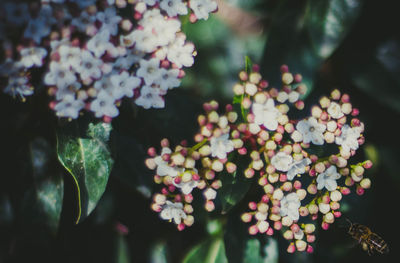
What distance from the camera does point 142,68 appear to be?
1.15 meters

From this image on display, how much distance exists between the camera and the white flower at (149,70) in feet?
3.77

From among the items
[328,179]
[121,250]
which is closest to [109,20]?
[328,179]

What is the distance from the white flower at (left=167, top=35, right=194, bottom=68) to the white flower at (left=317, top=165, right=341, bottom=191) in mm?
517

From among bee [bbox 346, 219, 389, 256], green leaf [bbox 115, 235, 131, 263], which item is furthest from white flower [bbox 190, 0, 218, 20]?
green leaf [bbox 115, 235, 131, 263]

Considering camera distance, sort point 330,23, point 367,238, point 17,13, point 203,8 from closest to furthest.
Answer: point 17,13 → point 203,8 → point 367,238 → point 330,23

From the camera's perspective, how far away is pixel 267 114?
118 centimetres

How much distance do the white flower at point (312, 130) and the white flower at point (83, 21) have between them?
642mm

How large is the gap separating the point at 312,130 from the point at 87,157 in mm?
687

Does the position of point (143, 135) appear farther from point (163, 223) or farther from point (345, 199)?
point (345, 199)

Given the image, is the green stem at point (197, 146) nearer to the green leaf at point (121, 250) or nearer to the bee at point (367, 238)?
the bee at point (367, 238)

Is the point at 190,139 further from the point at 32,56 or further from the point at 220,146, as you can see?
the point at 32,56

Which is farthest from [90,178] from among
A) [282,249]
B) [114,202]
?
[282,249]

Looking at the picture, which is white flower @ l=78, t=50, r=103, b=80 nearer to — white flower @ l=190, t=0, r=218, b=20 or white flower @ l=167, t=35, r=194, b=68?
white flower @ l=167, t=35, r=194, b=68

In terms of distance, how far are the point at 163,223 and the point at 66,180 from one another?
0.47 meters
